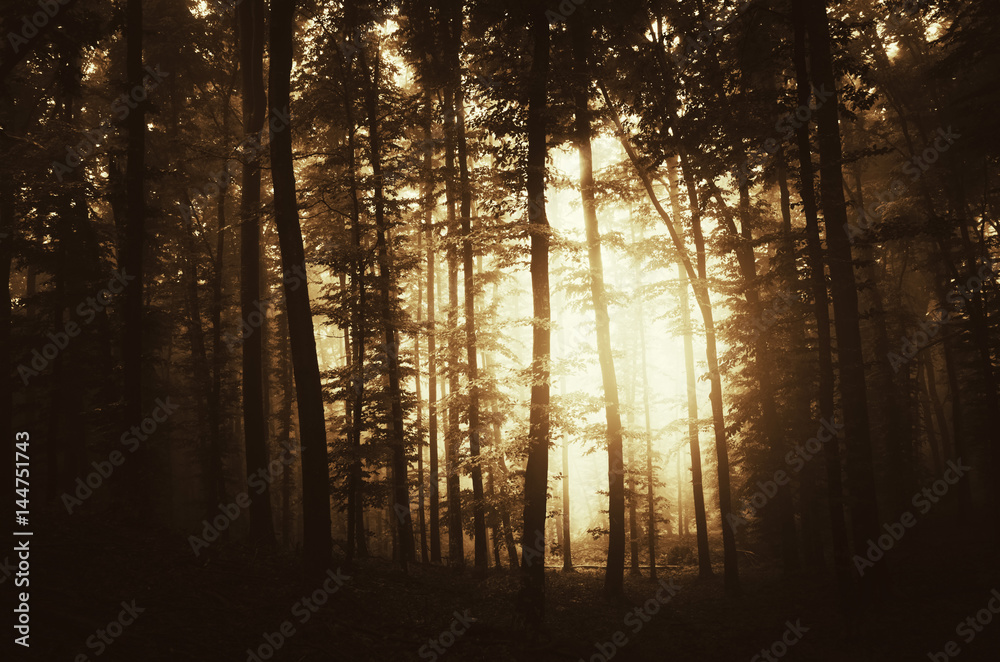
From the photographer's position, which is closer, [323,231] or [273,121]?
[273,121]

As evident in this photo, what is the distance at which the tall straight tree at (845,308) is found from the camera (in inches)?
401

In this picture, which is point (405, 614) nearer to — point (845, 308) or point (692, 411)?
point (692, 411)

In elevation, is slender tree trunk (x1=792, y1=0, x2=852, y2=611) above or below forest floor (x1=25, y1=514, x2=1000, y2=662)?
above

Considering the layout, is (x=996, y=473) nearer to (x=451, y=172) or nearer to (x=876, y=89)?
(x=876, y=89)

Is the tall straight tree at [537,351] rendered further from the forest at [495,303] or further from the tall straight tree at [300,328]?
the tall straight tree at [300,328]

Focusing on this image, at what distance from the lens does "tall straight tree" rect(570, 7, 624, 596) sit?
1337cm

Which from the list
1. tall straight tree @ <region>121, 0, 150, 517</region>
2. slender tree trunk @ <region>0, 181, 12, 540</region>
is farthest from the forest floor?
slender tree trunk @ <region>0, 181, 12, 540</region>

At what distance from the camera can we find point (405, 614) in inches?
383

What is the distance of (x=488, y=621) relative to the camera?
10.3 metres

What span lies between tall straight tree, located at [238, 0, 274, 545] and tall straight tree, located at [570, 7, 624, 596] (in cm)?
803

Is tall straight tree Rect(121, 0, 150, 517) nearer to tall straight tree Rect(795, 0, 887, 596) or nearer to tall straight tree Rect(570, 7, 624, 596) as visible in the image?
tall straight tree Rect(570, 7, 624, 596)

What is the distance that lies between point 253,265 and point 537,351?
8650mm

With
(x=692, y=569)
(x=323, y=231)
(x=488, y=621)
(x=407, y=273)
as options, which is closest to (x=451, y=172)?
(x=407, y=273)

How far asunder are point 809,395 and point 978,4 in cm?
1080
